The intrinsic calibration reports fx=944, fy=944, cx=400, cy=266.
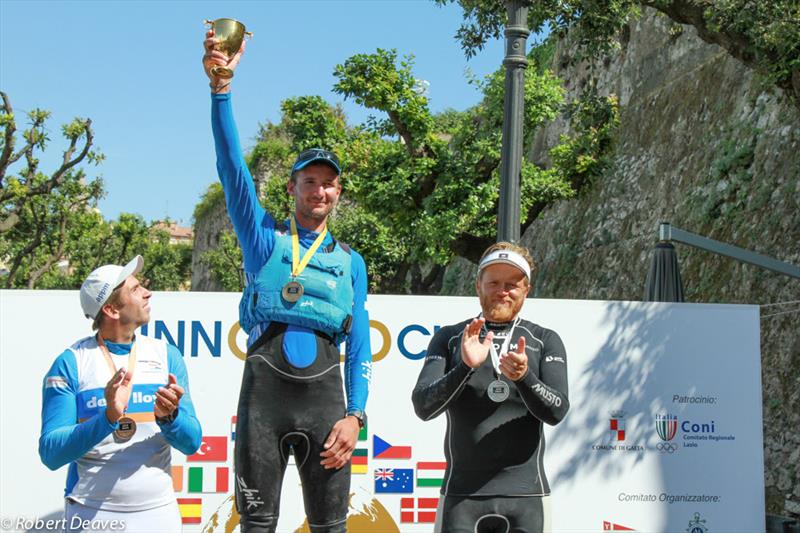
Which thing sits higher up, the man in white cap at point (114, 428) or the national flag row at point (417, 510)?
the man in white cap at point (114, 428)

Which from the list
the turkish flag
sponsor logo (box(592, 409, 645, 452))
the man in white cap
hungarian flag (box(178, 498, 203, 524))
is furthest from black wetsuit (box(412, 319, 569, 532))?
sponsor logo (box(592, 409, 645, 452))

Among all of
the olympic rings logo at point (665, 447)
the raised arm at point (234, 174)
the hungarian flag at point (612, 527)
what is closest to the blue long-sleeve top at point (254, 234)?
the raised arm at point (234, 174)

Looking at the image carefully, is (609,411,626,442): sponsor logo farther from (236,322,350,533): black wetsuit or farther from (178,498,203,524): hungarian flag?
(236,322,350,533): black wetsuit

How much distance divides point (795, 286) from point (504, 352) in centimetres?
1228

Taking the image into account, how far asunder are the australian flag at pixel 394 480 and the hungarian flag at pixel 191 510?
1420 millimetres

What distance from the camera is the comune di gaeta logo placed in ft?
26.5

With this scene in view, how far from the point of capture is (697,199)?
2011 centimetres

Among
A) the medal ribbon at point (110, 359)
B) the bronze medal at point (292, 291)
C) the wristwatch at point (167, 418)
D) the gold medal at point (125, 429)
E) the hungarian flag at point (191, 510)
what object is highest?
the bronze medal at point (292, 291)

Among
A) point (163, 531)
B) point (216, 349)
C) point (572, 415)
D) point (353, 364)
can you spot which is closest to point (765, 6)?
point (572, 415)

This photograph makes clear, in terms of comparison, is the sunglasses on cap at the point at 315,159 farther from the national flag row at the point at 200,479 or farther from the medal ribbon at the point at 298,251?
the national flag row at the point at 200,479

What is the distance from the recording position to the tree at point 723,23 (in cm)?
1095

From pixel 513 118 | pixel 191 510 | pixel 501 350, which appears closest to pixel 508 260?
pixel 501 350

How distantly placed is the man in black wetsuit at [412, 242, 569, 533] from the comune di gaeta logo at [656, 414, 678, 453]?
4.59 meters

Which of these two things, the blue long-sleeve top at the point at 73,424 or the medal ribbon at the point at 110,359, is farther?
the medal ribbon at the point at 110,359
